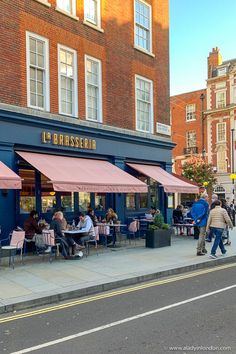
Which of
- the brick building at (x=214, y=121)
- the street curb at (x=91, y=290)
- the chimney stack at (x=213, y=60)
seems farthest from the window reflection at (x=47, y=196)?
the chimney stack at (x=213, y=60)

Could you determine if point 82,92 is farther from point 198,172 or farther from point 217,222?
point 198,172

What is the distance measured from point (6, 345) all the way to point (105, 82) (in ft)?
40.4

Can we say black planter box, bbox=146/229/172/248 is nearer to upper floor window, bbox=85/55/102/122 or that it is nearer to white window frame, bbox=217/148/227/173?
upper floor window, bbox=85/55/102/122

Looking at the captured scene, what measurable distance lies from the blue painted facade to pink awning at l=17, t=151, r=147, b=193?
32cm

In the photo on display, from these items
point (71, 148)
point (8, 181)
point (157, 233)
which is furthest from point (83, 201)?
point (8, 181)

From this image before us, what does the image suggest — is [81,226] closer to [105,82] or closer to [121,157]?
[121,157]

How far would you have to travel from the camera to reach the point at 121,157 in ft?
54.9

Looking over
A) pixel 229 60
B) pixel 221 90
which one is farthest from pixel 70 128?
pixel 229 60

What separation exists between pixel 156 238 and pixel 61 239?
13.0 feet

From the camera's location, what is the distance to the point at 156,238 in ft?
46.8

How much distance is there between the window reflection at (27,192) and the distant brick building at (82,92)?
0.10 ft

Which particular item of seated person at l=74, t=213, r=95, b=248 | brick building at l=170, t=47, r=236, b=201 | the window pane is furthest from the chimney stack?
seated person at l=74, t=213, r=95, b=248

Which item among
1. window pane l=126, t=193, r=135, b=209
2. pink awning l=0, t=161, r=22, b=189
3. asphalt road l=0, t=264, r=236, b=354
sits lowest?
asphalt road l=0, t=264, r=236, b=354

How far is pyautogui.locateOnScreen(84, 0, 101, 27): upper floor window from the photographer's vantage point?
15703 millimetres
